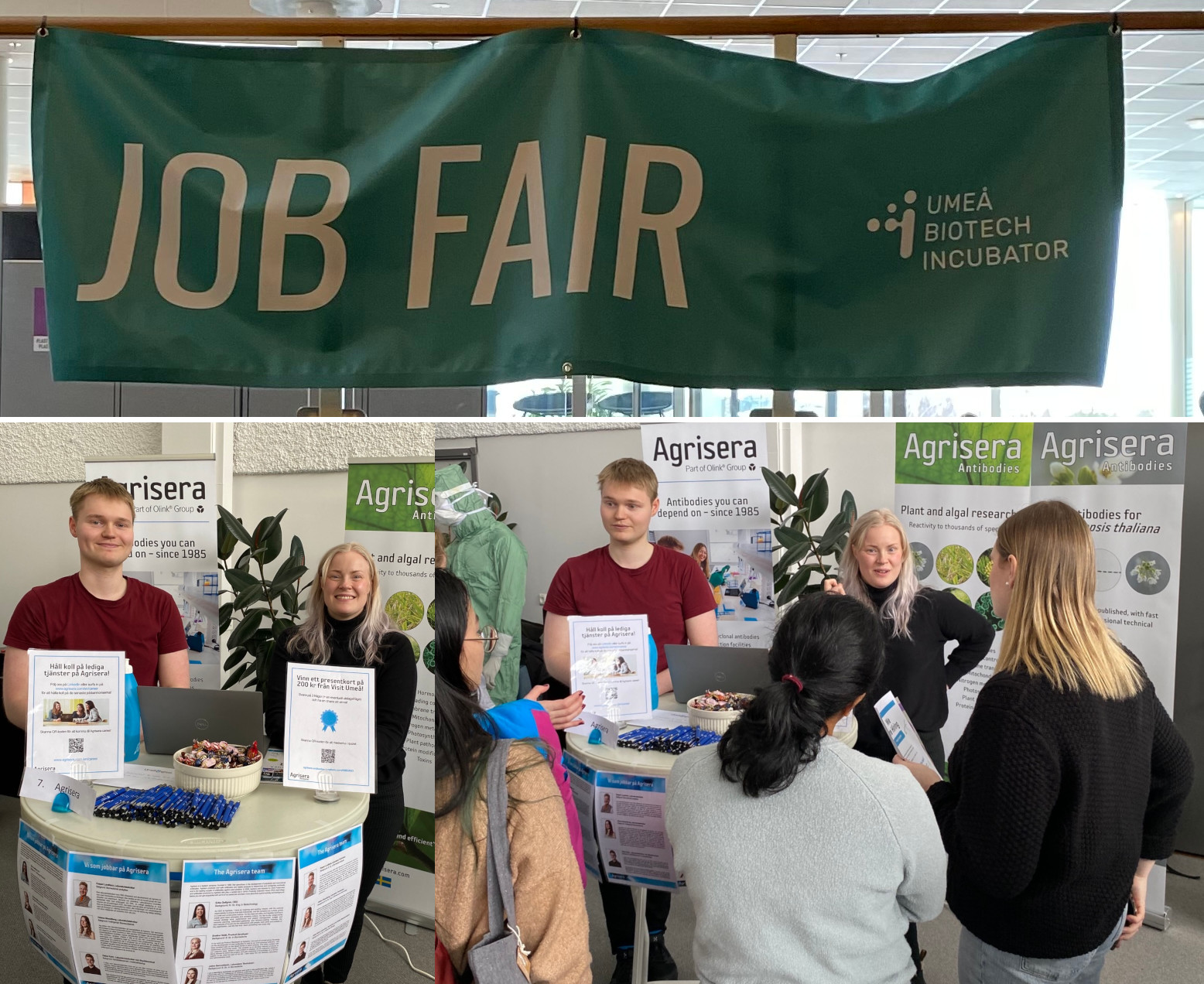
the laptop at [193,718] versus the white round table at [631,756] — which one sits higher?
the laptop at [193,718]

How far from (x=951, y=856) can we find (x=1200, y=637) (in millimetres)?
2080

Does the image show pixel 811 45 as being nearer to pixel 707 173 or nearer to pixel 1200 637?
pixel 1200 637

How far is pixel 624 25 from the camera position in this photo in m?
1.67

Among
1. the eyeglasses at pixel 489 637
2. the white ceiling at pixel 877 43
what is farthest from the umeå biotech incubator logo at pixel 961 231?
the white ceiling at pixel 877 43

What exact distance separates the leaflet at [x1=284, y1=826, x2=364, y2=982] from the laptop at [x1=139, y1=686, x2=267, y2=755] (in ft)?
0.74

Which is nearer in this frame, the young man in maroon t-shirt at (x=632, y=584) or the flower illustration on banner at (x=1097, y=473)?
the young man in maroon t-shirt at (x=632, y=584)

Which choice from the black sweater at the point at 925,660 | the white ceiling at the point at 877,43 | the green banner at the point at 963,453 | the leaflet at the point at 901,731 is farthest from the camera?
the white ceiling at the point at 877,43

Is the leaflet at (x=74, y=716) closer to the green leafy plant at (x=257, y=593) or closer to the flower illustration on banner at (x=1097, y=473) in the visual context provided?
the green leafy plant at (x=257, y=593)

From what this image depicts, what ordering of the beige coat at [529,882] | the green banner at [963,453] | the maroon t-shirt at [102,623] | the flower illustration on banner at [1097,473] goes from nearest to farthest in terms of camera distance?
1. the beige coat at [529,882]
2. the maroon t-shirt at [102,623]
3. the green banner at [963,453]
4. the flower illustration on banner at [1097,473]

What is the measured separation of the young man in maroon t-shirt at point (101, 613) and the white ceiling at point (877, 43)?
4.22 metres

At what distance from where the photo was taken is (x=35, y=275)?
2.84 m

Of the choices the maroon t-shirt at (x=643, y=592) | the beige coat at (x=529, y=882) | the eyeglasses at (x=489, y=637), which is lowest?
the beige coat at (x=529, y=882)

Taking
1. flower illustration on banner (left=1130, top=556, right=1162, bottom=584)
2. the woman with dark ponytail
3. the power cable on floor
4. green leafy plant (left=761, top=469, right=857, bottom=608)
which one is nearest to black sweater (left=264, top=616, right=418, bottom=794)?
the power cable on floor

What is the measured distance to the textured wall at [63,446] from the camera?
6.27ft
